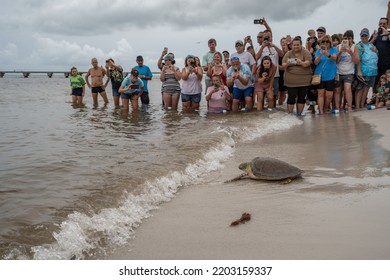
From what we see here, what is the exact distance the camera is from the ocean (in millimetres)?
2949

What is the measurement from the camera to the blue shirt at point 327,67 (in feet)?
31.0

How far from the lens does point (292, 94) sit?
9.92 m

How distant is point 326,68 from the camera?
959 cm

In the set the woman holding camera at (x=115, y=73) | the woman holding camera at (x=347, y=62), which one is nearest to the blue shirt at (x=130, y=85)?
the woman holding camera at (x=115, y=73)

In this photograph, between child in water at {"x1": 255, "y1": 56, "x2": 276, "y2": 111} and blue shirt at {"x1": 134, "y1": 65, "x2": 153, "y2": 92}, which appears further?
blue shirt at {"x1": 134, "y1": 65, "x2": 153, "y2": 92}

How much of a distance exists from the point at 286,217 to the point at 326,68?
737 centimetres

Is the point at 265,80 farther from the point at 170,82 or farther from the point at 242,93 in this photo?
the point at 170,82

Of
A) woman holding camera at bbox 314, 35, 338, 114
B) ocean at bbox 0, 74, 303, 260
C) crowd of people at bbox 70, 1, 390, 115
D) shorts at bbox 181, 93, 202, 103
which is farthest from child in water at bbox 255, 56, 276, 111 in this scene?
shorts at bbox 181, 93, 202, 103

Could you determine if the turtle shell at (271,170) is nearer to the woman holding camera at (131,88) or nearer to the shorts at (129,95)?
the woman holding camera at (131,88)

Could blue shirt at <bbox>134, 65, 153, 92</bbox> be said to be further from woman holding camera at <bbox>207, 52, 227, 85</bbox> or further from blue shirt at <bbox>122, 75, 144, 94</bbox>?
woman holding camera at <bbox>207, 52, 227, 85</bbox>

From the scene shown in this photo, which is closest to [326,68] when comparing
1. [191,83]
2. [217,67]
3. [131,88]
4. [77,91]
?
[217,67]

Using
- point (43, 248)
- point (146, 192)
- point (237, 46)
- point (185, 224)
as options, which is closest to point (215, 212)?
point (185, 224)
